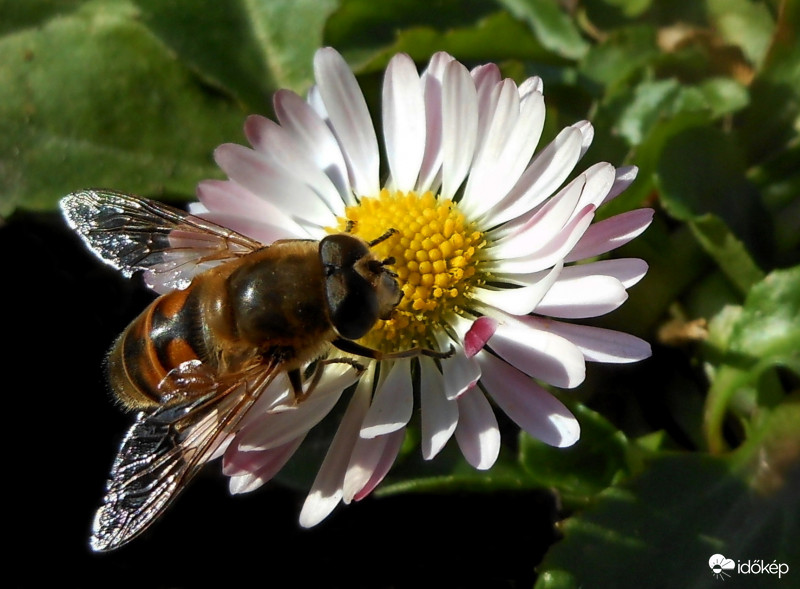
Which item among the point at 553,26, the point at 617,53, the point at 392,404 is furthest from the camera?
the point at 553,26

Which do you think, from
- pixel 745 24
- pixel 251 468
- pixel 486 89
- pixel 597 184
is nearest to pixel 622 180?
pixel 597 184

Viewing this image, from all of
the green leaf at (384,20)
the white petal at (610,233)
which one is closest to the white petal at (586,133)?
the white petal at (610,233)

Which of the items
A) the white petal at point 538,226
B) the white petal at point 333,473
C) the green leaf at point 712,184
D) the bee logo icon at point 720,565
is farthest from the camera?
the green leaf at point 712,184

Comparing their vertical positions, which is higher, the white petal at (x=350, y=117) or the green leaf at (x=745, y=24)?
the white petal at (x=350, y=117)

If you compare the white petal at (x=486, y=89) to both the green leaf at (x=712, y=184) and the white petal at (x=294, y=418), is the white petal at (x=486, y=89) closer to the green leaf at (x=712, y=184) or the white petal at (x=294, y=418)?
the green leaf at (x=712, y=184)

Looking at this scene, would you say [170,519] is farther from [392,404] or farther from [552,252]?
[552,252]

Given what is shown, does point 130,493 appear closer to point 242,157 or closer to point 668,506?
point 242,157
